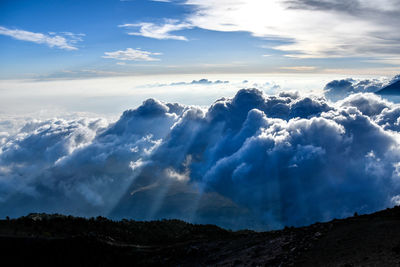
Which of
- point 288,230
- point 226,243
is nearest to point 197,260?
point 226,243

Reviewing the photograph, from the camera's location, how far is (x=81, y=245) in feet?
118

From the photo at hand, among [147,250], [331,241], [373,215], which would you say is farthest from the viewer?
[147,250]

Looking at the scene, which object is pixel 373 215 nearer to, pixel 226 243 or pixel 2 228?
pixel 226 243

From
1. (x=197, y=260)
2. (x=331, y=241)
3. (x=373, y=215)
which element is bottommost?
(x=197, y=260)

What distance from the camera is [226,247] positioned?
35500 millimetres

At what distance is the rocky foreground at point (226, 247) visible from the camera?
77.6 feet

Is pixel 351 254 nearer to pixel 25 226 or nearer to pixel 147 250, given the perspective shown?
pixel 147 250

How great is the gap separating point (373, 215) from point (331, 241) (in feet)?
31.7

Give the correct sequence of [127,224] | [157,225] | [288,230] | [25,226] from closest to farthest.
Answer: [288,230], [25,226], [127,224], [157,225]

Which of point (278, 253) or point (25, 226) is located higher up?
point (25, 226)

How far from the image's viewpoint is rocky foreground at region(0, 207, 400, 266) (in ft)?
77.6

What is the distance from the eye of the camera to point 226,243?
37125 mm

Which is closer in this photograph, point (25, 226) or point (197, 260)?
point (197, 260)

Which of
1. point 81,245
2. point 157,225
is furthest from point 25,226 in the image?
point 157,225
